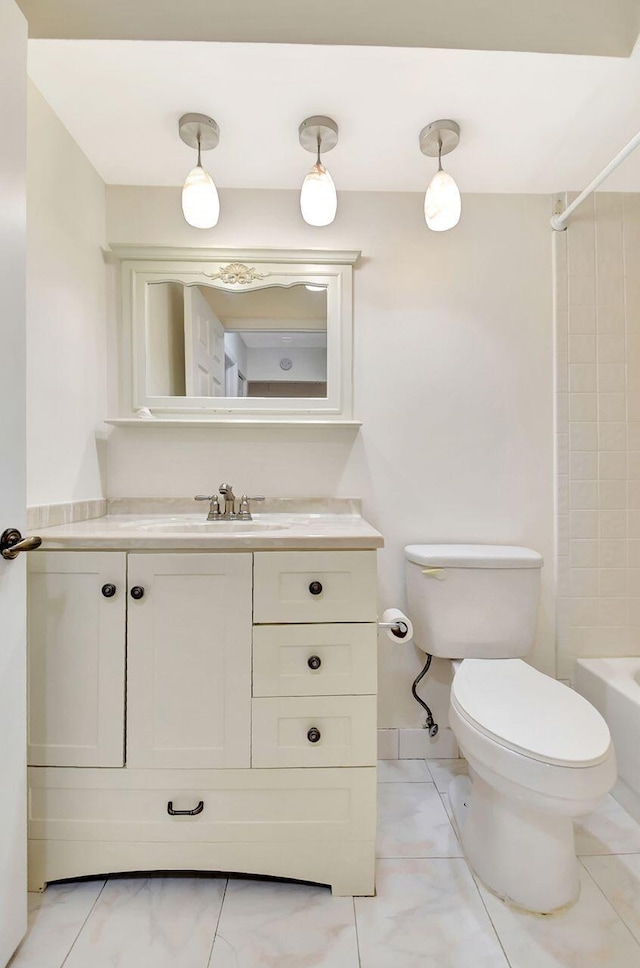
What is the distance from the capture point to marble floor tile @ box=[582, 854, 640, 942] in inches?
41.6

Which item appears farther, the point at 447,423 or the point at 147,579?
the point at 447,423

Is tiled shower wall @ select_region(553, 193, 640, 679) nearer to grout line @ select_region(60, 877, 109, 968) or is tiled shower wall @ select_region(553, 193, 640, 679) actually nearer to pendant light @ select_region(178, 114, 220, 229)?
pendant light @ select_region(178, 114, 220, 229)

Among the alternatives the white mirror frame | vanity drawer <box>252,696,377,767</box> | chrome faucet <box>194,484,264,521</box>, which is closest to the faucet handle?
chrome faucet <box>194,484,264,521</box>

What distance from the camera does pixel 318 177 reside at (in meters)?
1.40

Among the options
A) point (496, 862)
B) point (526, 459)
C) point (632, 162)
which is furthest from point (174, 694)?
point (632, 162)

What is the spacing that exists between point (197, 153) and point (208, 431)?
2.89 ft

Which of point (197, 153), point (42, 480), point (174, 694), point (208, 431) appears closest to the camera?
point (174, 694)

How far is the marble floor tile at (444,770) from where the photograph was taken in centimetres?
151

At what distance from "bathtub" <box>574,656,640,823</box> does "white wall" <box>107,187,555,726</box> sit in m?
0.14

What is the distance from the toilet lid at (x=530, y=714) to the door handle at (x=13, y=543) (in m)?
1.05

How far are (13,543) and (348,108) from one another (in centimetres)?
140

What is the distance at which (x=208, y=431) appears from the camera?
1.64 meters

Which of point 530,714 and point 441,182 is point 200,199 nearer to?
point 441,182

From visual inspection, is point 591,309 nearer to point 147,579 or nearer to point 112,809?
point 147,579
